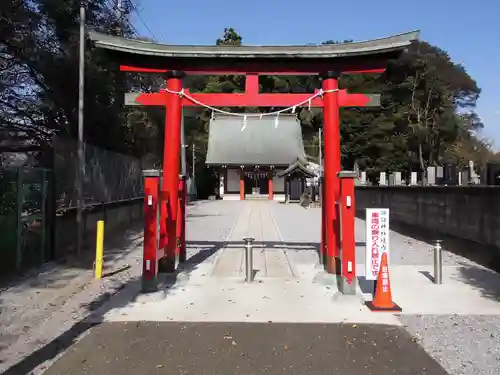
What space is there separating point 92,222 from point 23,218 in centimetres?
462

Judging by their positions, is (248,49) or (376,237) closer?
(376,237)

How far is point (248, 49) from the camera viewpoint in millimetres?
9523

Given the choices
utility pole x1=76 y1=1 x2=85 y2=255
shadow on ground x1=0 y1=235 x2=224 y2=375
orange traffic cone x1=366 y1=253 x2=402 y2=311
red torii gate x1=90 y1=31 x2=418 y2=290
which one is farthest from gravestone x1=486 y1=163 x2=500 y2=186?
utility pole x1=76 y1=1 x2=85 y2=255

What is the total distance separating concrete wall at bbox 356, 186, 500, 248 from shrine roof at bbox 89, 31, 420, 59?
A: 3.94 meters

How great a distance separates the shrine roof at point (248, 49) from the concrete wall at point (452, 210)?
12.9 feet

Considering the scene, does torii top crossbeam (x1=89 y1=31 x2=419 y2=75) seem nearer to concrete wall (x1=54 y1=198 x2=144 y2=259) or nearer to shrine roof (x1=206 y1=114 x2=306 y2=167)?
concrete wall (x1=54 y1=198 x2=144 y2=259)

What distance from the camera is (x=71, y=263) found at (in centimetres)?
1103

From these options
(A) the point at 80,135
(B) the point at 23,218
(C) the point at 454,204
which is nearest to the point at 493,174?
(C) the point at 454,204

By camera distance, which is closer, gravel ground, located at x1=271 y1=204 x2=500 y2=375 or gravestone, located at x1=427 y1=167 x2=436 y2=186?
gravel ground, located at x1=271 y1=204 x2=500 y2=375

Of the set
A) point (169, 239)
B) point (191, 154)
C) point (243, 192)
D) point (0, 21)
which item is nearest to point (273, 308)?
point (169, 239)

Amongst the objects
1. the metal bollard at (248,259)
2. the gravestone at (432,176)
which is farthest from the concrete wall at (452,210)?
the metal bollard at (248,259)

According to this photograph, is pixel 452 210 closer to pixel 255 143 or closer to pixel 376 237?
pixel 376 237

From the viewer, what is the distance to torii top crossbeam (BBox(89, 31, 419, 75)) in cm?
934

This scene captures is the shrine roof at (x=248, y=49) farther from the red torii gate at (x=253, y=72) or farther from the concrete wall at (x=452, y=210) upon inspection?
the concrete wall at (x=452, y=210)
